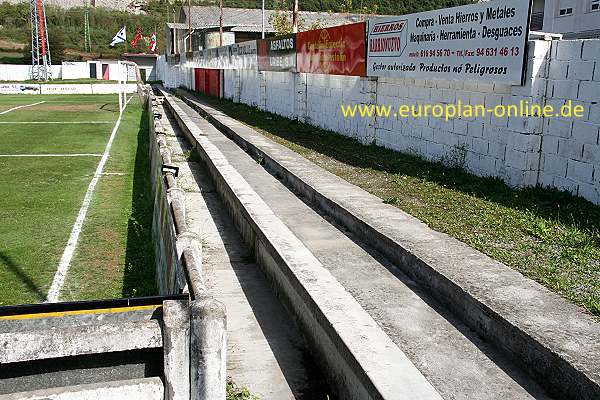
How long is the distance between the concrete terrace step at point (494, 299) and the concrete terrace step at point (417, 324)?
0.10 m

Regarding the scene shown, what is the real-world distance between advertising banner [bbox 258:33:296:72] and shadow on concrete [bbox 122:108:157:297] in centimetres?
678

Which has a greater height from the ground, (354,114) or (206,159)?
(354,114)

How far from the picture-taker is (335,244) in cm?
697

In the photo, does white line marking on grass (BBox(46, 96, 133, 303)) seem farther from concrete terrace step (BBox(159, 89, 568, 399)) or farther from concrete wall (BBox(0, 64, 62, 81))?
concrete wall (BBox(0, 64, 62, 81))

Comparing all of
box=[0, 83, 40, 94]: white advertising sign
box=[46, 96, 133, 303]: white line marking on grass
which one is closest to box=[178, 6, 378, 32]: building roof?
box=[0, 83, 40, 94]: white advertising sign

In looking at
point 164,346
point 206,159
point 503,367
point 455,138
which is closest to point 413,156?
point 455,138

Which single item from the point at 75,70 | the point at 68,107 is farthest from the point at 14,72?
the point at 68,107

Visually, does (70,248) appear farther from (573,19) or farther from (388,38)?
(573,19)

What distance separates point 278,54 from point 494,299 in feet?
58.1

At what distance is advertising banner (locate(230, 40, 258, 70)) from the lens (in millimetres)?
25473

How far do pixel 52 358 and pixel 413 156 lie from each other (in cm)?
972

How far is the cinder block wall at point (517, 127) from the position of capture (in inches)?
299

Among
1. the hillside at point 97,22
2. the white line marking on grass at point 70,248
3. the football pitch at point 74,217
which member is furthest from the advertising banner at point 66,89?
the hillside at point 97,22

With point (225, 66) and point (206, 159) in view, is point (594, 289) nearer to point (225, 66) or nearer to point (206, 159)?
point (206, 159)
